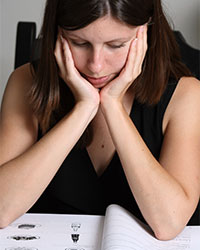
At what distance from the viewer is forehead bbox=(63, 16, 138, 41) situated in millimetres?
1153

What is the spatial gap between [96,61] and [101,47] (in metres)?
0.03

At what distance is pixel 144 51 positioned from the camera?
1309 mm

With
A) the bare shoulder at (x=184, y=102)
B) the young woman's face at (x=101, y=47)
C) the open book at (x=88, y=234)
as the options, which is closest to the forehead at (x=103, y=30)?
the young woman's face at (x=101, y=47)

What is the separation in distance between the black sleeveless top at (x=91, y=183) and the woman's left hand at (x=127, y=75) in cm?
14

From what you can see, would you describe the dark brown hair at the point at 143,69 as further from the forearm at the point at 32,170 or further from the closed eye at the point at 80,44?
the forearm at the point at 32,170

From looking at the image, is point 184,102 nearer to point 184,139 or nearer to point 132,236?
point 184,139

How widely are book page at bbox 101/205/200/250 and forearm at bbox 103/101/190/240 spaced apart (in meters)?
0.03

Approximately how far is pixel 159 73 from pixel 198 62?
410mm

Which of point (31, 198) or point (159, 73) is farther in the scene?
point (159, 73)

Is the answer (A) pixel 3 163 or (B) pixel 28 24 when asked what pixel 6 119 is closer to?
(A) pixel 3 163

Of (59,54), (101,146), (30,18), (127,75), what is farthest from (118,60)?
(30,18)

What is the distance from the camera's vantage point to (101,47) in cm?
118

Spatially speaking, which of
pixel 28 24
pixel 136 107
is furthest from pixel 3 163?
pixel 28 24

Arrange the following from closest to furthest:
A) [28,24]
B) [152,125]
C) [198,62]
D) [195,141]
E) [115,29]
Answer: [115,29], [195,141], [152,125], [198,62], [28,24]
